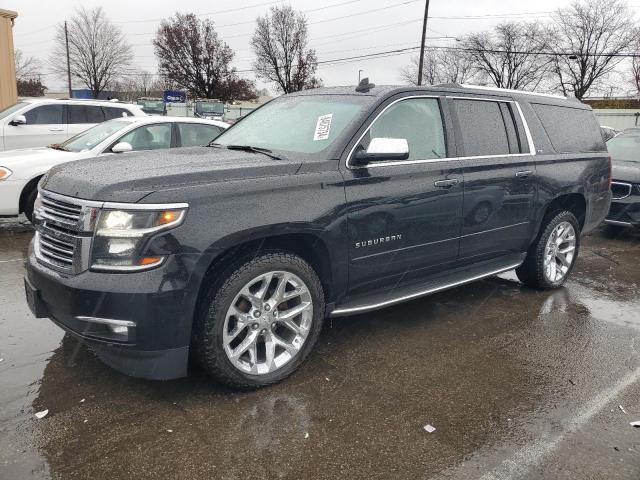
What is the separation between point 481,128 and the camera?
4422 millimetres

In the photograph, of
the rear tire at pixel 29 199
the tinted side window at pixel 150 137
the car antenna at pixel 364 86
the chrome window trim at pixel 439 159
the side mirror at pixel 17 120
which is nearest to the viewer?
the chrome window trim at pixel 439 159

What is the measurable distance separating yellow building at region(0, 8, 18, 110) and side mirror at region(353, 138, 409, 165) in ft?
49.3

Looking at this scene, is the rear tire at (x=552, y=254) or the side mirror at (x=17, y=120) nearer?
the rear tire at (x=552, y=254)

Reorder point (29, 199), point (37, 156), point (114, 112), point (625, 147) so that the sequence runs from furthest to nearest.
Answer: point (114, 112) → point (625, 147) → point (37, 156) → point (29, 199)

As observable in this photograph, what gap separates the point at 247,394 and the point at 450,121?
2545 millimetres

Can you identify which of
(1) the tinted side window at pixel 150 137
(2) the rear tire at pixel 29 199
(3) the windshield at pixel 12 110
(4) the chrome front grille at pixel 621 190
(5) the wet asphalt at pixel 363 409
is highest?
(3) the windshield at pixel 12 110

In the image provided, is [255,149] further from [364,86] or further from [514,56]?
[514,56]

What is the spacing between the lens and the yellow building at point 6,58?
15.1 m

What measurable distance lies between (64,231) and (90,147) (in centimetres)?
469

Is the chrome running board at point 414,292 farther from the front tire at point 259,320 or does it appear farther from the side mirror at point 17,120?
the side mirror at point 17,120

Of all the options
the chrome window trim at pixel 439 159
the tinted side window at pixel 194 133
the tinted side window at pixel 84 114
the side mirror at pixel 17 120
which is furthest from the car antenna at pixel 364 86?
the side mirror at pixel 17 120

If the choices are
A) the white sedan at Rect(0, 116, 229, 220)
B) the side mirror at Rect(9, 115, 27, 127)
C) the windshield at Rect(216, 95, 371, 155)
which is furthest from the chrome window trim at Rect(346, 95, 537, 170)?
the side mirror at Rect(9, 115, 27, 127)

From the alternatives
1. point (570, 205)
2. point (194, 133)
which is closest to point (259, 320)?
point (570, 205)

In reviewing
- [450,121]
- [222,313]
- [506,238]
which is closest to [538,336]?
[506,238]
